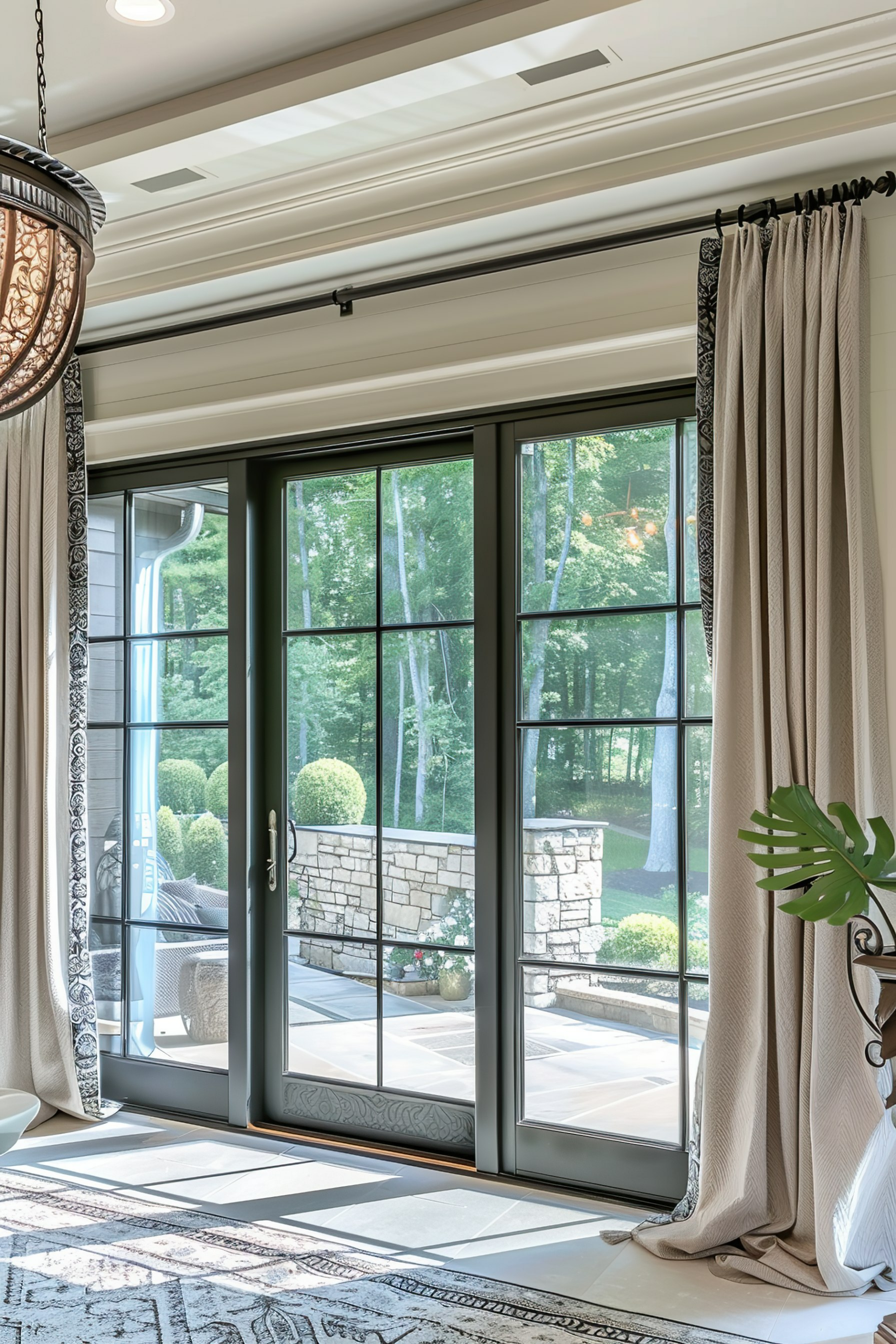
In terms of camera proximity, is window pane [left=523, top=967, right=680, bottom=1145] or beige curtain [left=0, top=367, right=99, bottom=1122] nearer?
window pane [left=523, top=967, right=680, bottom=1145]

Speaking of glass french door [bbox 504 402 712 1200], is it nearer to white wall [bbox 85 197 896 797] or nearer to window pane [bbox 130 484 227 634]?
white wall [bbox 85 197 896 797]

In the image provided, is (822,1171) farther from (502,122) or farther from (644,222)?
(502,122)

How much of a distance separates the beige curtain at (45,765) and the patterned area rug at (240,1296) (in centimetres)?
90

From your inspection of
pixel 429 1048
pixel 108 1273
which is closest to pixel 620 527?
pixel 429 1048

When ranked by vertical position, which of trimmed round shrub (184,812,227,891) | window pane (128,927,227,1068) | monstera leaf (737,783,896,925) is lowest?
window pane (128,927,227,1068)

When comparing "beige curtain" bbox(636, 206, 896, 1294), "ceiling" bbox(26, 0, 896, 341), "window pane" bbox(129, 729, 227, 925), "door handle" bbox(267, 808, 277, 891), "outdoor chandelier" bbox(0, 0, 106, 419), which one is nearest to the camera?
"outdoor chandelier" bbox(0, 0, 106, 419)

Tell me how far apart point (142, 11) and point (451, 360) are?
126 centimetres

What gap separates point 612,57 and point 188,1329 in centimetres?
308

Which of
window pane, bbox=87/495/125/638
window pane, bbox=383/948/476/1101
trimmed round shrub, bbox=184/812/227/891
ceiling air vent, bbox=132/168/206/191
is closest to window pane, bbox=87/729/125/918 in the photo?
trimmed round shrub, bbox=184/812/227/891

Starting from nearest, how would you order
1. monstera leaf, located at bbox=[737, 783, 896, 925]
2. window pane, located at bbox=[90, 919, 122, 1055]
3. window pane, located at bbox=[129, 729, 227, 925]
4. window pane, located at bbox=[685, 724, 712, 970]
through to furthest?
monstera leaf, located at bbox=[737, 783, 896, 925] → window pane, located at bbox=[685, 724, 712, 970] → window pane, located at bbox=[129, 729, 227, 925] → window pane, located at bbox=[90, 919, 122, 1055]

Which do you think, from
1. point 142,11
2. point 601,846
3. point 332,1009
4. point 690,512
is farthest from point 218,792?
Answer: point 142,11

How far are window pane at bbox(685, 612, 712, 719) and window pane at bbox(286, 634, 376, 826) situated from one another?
1.08 metres

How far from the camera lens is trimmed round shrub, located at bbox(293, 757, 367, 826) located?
12.3 ft

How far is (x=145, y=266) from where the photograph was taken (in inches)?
146
